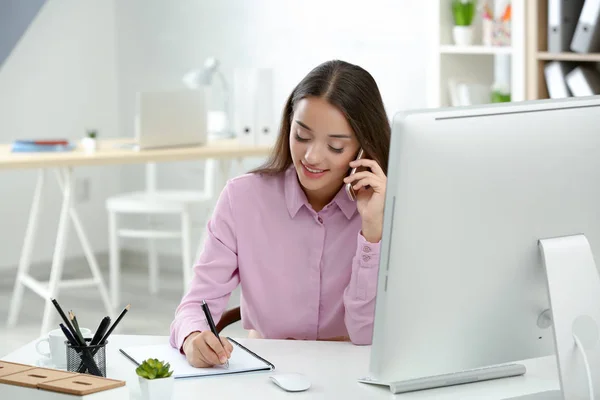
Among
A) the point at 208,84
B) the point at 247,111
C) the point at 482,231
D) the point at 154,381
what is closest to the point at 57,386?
the point at 154,381

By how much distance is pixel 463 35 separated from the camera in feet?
14.0

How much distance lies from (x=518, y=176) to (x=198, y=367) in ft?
2.18

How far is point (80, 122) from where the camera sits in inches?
225

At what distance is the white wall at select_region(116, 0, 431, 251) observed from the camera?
4895mm

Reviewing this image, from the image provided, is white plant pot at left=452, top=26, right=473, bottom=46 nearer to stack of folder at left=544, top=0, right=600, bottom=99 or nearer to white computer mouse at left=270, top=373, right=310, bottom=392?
stack of folder at left=544, top=0, right=600, bottom=99

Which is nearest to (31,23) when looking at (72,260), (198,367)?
(72,260)

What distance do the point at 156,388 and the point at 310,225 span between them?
2.27 feet

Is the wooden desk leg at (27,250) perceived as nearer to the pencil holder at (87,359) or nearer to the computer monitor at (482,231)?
the pencil holder at (87,359)

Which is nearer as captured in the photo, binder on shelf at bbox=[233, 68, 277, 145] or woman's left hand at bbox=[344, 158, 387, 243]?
woman's left hand at bbox=[344, 158, 387, 243]

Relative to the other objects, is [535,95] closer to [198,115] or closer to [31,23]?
[198,115]

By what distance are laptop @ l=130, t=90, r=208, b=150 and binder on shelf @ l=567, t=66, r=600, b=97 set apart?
163 centimetres

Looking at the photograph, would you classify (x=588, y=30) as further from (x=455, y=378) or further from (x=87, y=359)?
(x=87, y=359)

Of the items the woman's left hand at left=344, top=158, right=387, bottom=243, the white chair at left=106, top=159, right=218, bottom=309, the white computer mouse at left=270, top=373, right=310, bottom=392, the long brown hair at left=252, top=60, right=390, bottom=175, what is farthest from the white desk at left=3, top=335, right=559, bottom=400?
the white chair at left=106, top=159, right=218, bottom=309

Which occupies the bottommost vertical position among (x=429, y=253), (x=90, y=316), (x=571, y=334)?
(x=90, y=316)
